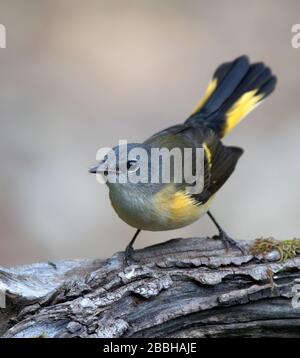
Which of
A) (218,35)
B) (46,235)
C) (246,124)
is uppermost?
(218,35)

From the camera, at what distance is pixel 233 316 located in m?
3.58

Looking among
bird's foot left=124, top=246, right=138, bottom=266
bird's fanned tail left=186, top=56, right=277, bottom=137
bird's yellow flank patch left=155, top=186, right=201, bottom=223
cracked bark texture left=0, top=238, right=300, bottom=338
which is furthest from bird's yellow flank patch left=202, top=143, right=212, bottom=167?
cracked bark texture left=0, top=238, right=300, bottom=338

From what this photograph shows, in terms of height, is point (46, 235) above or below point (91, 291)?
above

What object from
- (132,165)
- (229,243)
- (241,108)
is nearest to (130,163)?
(132,165)

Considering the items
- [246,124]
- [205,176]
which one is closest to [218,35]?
[246,124]

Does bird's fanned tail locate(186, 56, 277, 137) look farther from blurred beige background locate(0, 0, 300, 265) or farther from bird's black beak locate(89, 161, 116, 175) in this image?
blurred beige background locate(0, 0, 300, 265)

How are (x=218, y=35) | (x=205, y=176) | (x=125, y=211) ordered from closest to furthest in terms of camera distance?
1. (x=125, y=211)
2. (x=205, y=176)
3. (x=218, y=35)

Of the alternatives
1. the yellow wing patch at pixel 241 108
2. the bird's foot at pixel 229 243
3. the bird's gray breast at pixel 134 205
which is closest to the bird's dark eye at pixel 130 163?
the bird's gray breast at pixel 134 205

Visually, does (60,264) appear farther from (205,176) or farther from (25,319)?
(205,176)

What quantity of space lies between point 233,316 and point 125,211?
82cm

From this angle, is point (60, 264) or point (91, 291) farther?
point (60, 264)

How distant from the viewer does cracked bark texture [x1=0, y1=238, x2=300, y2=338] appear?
11.4 feet

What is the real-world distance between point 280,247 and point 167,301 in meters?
0.68

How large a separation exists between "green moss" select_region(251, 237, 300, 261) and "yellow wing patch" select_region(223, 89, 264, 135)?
1.20 m
